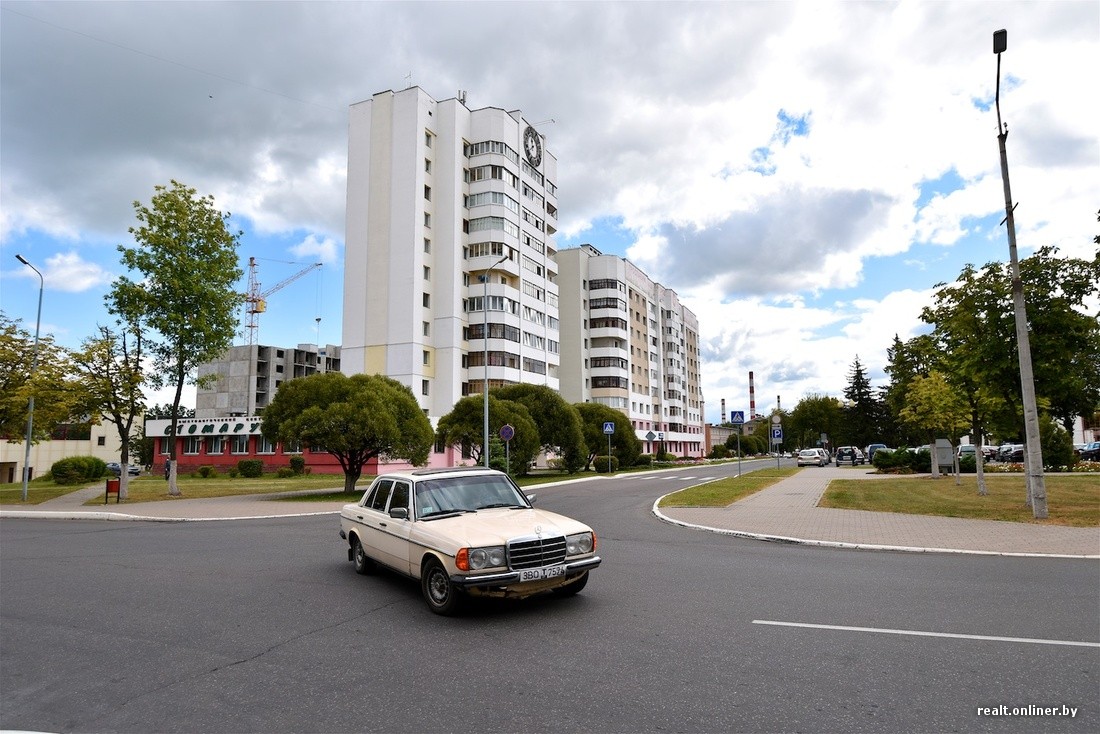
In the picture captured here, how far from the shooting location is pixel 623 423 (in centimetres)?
5081

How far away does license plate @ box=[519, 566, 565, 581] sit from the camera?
6.49 meters

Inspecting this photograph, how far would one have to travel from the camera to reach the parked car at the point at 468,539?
6.46 m

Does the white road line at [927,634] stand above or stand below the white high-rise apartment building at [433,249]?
below

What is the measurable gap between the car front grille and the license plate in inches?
2.3

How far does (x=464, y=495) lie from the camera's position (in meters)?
7.89

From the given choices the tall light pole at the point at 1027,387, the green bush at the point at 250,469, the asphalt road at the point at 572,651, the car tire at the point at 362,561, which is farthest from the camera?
the green bush at the point at 250,469

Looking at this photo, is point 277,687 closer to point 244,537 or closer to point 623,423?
point 244,537

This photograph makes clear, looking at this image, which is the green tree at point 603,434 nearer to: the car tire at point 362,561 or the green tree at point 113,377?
the green tree at point 113,377

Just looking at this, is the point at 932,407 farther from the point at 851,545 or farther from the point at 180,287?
the point at 180,287

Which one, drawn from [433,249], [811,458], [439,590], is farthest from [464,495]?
[433,249]

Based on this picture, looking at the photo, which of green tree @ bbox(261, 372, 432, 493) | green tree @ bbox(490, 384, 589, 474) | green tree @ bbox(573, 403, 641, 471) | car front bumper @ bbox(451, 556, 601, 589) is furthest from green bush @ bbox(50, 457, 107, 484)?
car front bumper @ bbox(451, 556, 601, 589)

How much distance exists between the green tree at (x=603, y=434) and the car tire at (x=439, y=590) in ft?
122

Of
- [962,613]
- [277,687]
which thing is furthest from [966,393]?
[277,687]

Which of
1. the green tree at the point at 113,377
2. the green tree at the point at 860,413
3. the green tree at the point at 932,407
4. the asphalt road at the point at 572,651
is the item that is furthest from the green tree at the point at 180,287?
the green tree at the point at 860,413
